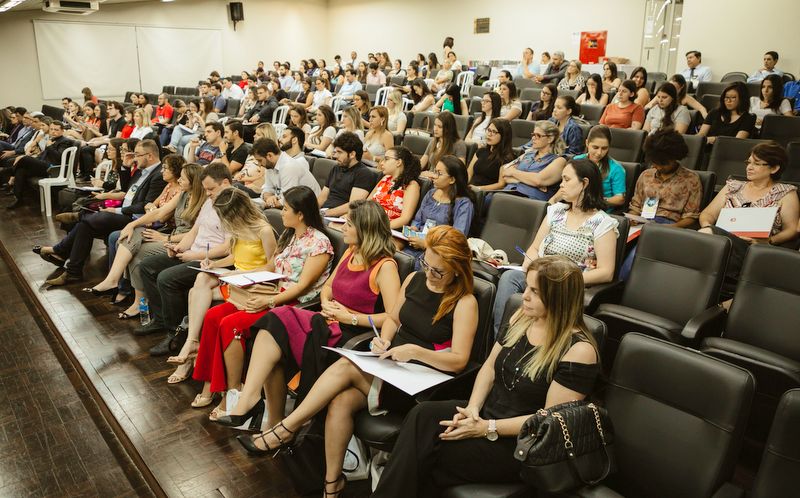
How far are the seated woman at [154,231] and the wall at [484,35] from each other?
9.00 meters

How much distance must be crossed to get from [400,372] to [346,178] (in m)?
2.53

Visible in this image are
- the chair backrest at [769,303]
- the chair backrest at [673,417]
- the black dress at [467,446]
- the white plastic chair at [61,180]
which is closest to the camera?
the chair backrest at [673,417]

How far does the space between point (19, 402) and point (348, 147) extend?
8.53 feet

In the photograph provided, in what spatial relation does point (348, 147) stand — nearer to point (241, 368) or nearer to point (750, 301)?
point (241, 368)

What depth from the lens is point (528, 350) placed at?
2.01 m

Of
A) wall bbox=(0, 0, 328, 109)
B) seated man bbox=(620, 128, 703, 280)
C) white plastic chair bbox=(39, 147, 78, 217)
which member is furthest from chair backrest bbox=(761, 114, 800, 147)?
wall bbox=(0, 0, 328, 109)

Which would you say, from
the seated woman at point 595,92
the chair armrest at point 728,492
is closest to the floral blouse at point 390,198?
the chair armrest at point 728,492

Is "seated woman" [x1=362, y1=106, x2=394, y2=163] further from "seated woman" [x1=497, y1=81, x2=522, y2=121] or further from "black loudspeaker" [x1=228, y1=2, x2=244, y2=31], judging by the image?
"black loudspeaker" [x1=228, y1=2, x2=244, y2=31]

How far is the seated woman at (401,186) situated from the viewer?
12.8 ft

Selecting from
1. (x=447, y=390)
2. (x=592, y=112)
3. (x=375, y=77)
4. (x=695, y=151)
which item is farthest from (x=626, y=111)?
(x=375, y=77)

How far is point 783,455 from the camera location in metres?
1.53

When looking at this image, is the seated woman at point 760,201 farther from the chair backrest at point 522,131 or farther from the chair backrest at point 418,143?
the chair backrest at point 418,143

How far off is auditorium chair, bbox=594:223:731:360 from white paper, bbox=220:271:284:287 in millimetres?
1643

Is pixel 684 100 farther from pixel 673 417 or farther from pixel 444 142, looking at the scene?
pixel 673 417
